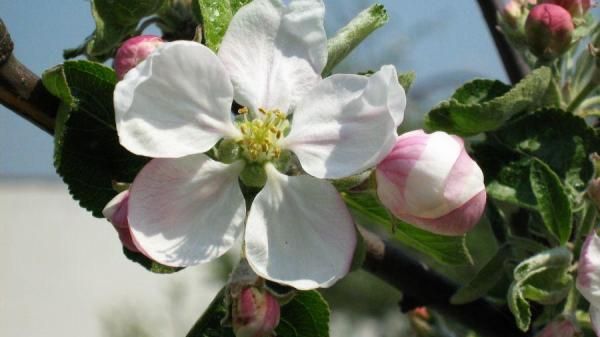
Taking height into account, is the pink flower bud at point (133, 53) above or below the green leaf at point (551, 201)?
above

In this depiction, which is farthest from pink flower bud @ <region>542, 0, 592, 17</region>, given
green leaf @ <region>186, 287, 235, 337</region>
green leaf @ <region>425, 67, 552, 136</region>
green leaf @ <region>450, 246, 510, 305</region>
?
green leaf @ <region>186, 287, 235, 337</region>

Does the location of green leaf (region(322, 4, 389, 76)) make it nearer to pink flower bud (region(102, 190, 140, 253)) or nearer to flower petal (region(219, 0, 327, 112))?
flower petal (region(219, 0, 327, 112))

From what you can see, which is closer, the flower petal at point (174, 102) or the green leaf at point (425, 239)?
the flower petal at point (174, 102)

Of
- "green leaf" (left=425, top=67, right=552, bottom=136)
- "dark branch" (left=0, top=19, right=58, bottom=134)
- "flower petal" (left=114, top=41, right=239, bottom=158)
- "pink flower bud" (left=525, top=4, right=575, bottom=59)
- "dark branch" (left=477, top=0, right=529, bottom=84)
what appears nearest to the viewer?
"flower petal" (left=114, top=41, right=239, bottom=158)

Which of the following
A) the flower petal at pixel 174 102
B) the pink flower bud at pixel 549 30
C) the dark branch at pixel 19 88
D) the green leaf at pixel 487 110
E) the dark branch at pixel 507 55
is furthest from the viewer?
the dark branch at pixel 507 55

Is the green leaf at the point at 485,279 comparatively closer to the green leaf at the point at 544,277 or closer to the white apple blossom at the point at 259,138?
the green leaf at the point at 544,277

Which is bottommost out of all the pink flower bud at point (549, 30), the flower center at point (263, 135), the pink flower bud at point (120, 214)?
the pink flower bud at point (549, 30)

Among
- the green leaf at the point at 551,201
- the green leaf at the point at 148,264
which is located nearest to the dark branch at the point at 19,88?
the green leaf at the point at 148,264
